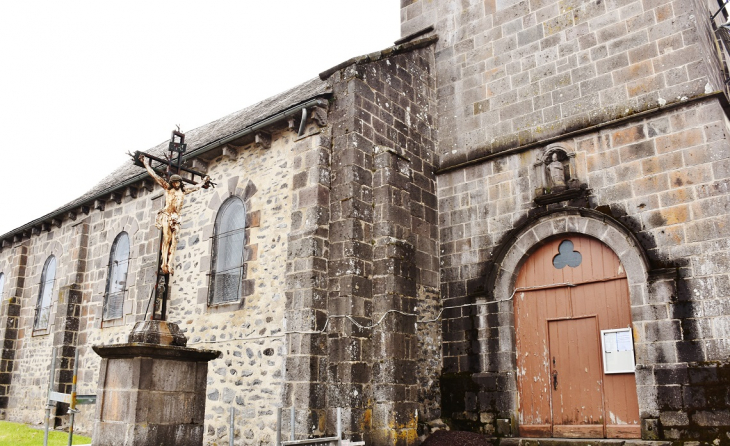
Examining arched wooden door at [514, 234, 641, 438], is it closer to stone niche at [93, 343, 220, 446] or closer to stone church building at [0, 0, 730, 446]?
stone church building at [0, 0, 730, 446]

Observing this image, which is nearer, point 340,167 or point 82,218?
point 340,167

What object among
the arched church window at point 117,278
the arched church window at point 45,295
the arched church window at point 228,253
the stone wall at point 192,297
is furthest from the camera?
the arched church window at point 45,295

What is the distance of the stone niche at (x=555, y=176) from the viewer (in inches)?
349

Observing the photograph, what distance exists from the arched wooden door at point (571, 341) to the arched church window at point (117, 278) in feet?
29.3

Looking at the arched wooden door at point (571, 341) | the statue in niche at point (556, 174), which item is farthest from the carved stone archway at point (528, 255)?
the statue in niche at point (556, 174)

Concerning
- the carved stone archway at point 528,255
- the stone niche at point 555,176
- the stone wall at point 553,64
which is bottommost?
the carved stone archway at point 528,255

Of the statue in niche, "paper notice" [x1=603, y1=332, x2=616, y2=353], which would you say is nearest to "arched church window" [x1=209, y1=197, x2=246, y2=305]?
the statue in niche

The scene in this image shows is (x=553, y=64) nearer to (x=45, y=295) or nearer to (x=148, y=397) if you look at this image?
(x=148, y=397)

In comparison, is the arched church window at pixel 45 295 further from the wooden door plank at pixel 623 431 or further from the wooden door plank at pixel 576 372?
the wooden door plank at pixel 623 431

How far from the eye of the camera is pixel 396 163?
31.2 ft

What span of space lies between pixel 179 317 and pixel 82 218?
589cm

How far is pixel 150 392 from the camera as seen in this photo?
6.24 metres

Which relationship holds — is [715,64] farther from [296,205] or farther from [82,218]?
[82,218]

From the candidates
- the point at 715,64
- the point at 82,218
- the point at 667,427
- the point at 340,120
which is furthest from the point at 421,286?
the point at 82,218
